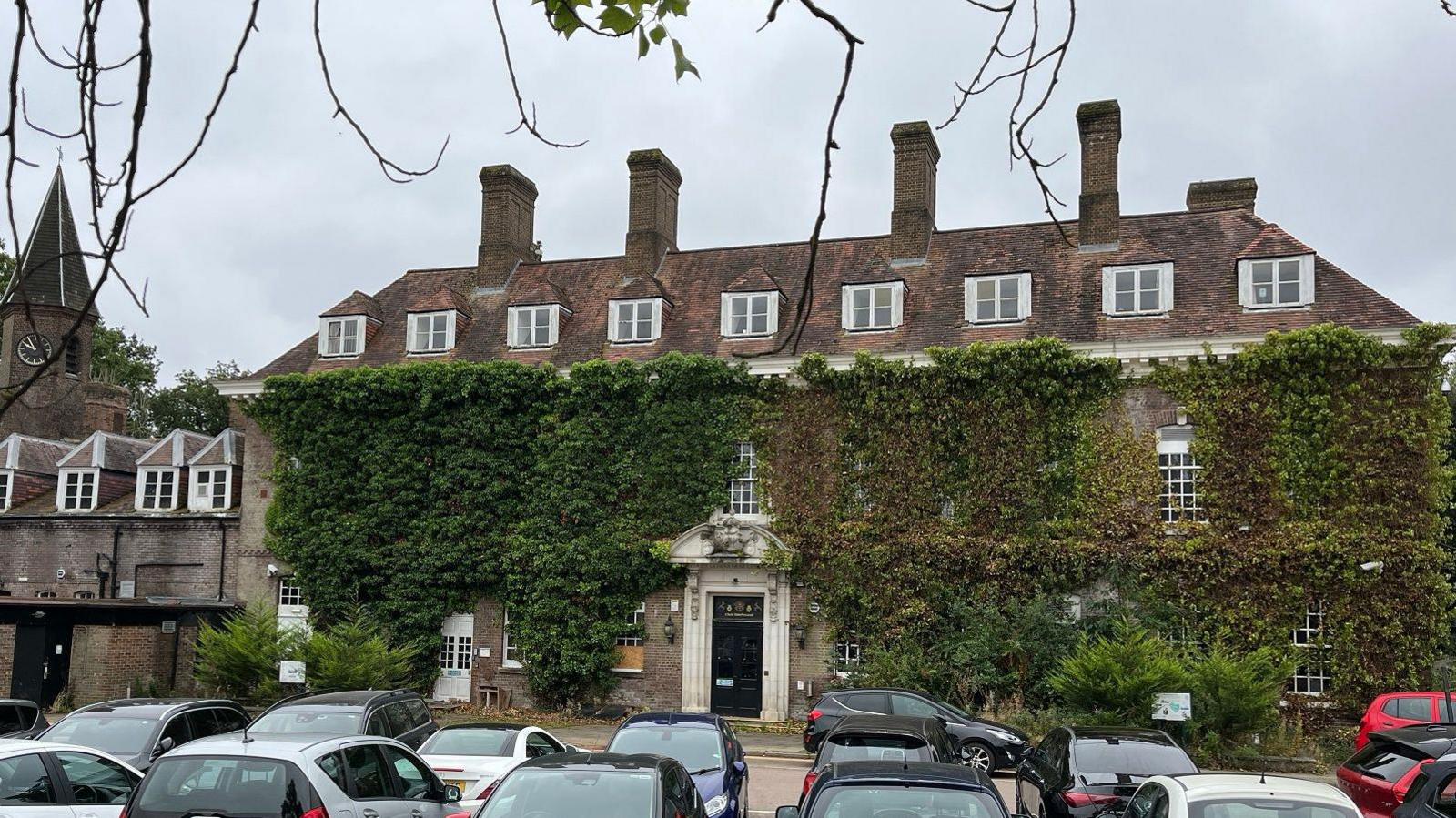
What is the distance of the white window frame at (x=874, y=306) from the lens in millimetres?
31609

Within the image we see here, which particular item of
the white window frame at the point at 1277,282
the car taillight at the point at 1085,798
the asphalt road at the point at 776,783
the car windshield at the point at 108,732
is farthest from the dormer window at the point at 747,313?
the car taillight at the point at 1085,798

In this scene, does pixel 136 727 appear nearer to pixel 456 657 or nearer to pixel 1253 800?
pixel 1253 800

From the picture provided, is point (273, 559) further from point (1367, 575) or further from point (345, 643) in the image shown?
point (1367, 575)

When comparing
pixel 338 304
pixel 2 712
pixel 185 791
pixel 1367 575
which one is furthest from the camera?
pixel 338 304

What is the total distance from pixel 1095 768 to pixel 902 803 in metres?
5.54

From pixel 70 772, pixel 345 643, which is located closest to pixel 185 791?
pixel 70 772

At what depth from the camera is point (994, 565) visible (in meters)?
28.2

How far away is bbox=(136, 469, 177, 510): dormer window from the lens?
120 ft

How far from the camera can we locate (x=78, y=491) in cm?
3778

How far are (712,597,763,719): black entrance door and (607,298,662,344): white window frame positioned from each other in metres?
7.12

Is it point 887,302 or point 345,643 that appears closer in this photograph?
point 345,643

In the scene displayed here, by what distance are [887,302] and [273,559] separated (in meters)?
17.2

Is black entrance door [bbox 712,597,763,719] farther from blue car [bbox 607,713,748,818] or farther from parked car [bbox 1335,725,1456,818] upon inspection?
parked car [bbox 1335,725,1456,818]

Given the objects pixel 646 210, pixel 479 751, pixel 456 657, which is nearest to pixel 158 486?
pixel 456 657
